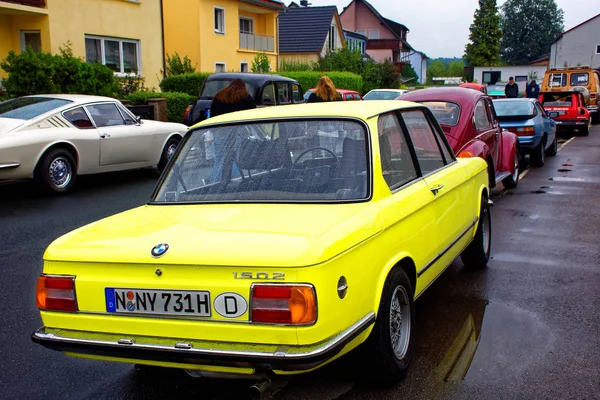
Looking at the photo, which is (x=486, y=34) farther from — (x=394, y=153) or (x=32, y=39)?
(x=394, y=153)

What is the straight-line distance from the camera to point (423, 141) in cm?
493

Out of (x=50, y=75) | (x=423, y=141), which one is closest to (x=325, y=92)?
(x=423, y=141)

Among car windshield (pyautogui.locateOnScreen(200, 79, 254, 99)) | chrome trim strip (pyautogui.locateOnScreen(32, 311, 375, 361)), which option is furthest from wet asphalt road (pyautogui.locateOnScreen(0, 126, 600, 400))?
car windshield (pyautogui.locateOnScreen(200, 79, 254, 99))

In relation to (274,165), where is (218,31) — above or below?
above

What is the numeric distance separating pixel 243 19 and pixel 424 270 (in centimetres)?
3518

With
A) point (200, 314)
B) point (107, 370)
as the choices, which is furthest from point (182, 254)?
point (107, 370)

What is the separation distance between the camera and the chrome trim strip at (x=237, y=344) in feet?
9.54

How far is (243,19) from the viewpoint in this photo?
123ft

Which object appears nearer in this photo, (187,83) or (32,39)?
(32,39)

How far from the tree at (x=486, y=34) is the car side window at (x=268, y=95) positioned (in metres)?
70.9

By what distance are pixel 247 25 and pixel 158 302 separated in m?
36.5

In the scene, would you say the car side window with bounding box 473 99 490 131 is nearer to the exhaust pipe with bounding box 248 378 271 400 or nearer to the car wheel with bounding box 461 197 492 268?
the car wheel with bounding box 461 197 492 268

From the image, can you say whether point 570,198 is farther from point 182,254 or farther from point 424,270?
point 182,254

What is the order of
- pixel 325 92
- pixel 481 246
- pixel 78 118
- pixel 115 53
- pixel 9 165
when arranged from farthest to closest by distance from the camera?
pixel 115 53 < pixel 78 118 < pixel 325 92 < pixel 9 165 < pixel 481 246
